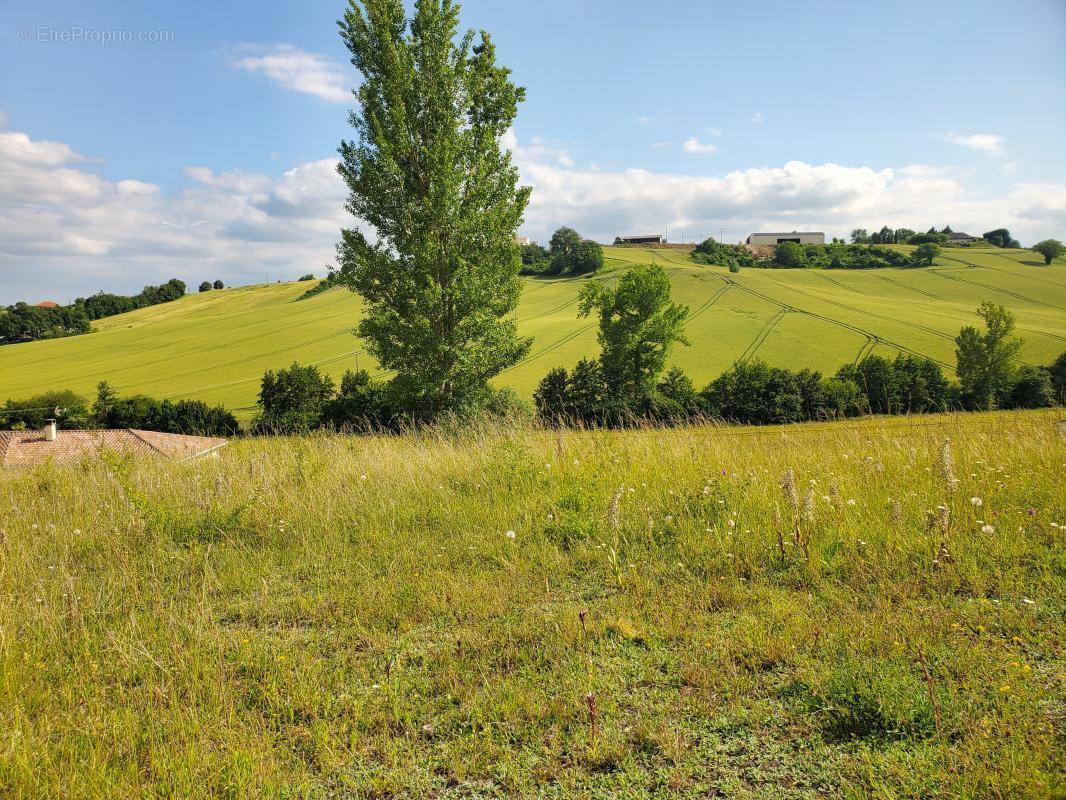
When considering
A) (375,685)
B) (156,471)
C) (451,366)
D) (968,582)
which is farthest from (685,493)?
(451,366)

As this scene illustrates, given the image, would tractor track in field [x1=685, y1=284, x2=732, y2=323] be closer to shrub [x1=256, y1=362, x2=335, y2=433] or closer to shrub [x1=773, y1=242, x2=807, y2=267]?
shrub [x1=773, y1=242, x2=807, y2=267]

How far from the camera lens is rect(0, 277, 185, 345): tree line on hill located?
12031 cm

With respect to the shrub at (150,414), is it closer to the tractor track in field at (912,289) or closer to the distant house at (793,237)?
the tractor track in field at (912,289)

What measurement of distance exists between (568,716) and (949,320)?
90.5m

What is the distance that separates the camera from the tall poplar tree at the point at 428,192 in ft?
66.9

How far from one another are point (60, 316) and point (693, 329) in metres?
142

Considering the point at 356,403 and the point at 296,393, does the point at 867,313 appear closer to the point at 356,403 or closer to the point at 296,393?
the point at 356,403

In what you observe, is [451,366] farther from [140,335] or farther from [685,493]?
[140,335]

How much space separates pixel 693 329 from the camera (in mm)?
75000

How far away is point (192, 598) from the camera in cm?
448

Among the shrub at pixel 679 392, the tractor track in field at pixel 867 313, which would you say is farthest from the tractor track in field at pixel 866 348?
the shrub at pixel 679 392

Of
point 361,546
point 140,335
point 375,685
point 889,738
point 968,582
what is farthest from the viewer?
point 140,335

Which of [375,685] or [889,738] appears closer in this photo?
[889,738]

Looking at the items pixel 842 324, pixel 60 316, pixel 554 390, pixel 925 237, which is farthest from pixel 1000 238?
pixel 60 316
